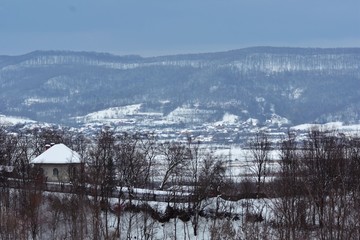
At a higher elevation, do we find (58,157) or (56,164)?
(58,157)

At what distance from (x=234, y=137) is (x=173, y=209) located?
141591 mm

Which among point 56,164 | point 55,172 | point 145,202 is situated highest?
point 56,164

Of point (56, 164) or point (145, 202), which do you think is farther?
point (56, 164)

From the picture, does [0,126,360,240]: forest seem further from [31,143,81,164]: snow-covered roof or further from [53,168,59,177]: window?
[53,168,59,177]: window

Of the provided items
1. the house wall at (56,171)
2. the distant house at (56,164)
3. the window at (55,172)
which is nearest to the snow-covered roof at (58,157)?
the distant house at (56,164)

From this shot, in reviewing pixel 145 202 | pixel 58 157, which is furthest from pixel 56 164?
pixel 145 202

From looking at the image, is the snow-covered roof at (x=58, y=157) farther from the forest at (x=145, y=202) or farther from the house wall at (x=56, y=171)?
the forest at (x=145, y=202)

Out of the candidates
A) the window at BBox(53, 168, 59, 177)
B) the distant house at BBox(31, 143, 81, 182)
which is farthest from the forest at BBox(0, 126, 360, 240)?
the window at BBox(53, 168, 59, 177)

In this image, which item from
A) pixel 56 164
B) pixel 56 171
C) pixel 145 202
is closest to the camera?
pixel 145 202

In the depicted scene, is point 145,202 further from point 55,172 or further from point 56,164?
point 55,172

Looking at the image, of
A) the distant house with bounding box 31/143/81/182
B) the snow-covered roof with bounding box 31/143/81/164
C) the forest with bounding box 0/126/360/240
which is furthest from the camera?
the snow-covered roof with bounding box 31/143/81/164

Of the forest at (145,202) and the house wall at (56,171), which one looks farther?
the house wall at (56,171)

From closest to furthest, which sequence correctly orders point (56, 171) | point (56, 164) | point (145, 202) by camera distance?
point (145, 202)
point (56, 164)
point (56, 171)

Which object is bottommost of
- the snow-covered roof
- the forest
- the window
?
the forest
